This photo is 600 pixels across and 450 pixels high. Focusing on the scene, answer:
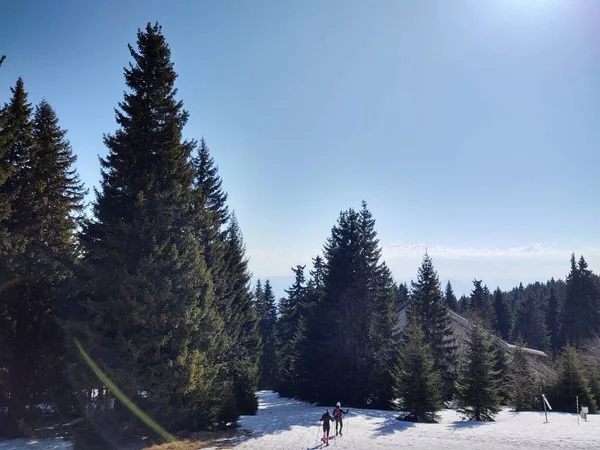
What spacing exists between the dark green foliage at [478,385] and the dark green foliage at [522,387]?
7.04 metres

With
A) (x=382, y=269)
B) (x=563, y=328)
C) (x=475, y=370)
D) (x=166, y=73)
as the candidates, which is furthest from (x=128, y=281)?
(x=563, y=328)

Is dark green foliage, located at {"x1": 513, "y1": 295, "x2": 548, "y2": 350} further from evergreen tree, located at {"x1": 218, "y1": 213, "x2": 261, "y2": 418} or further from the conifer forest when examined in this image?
evergreen tree, located at {"x1": 218, "y1": 213, "x2": 261, "y2": 418}

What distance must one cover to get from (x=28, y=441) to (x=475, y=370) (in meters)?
22.8

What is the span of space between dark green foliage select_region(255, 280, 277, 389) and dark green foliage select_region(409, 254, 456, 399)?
930 inches

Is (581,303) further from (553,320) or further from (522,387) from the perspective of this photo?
(522,387)

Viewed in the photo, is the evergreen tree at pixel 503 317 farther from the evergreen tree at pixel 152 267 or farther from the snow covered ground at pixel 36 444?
the snow covered ground at pixel 36 444

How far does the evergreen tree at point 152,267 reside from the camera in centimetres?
1630

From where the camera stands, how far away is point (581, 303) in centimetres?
6506

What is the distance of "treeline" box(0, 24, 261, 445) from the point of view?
1634cm

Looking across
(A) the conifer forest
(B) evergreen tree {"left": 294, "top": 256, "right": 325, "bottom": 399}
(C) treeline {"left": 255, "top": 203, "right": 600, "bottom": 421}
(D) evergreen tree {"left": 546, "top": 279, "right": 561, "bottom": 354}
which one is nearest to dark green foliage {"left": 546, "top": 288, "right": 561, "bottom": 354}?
(D) evergreen tree {"left": 546, "top": 279, "right": 561, "bottom": 354}

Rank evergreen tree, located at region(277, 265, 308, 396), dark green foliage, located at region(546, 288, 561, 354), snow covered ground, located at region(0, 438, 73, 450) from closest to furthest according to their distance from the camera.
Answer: snow covered ground, located at region(0, 438, 73, 450)
evergreen tree, located at region(277, 265, 308, 396)
dark green foliage, located at region(546, 288, 561, 354)

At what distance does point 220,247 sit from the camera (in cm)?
2791

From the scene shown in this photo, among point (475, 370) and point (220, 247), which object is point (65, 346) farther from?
point (475, 370)

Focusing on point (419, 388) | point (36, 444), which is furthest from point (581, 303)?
point (36, 444)
